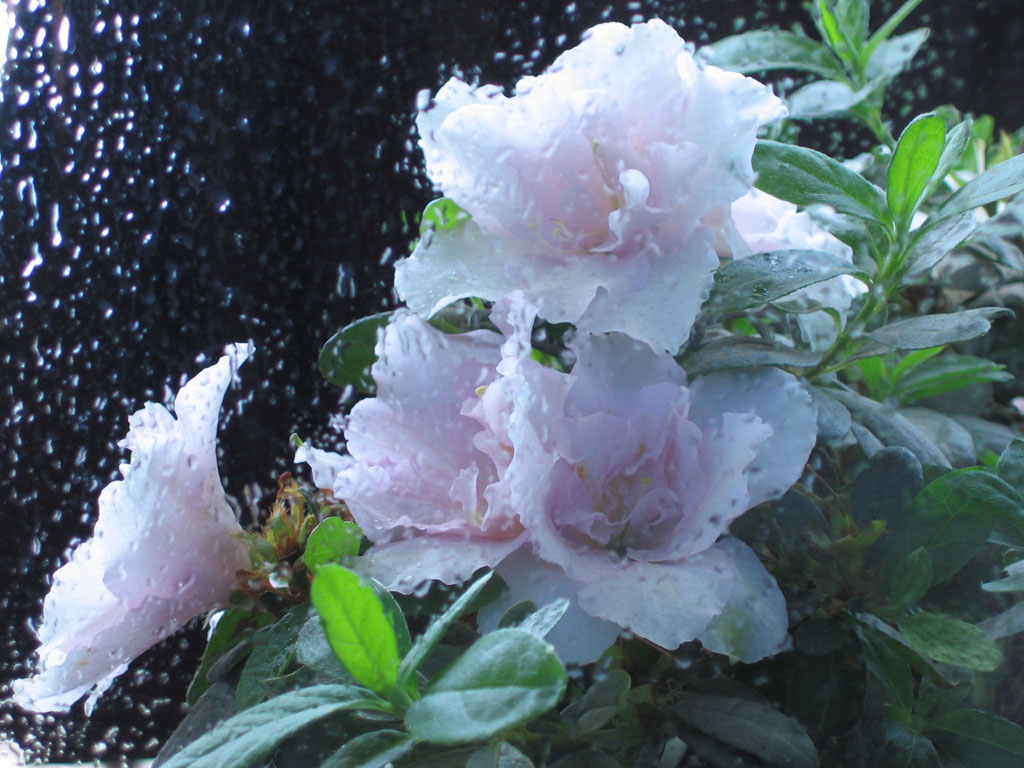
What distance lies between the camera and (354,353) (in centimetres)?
30

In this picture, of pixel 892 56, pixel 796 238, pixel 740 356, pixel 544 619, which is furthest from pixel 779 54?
pixel 544 619

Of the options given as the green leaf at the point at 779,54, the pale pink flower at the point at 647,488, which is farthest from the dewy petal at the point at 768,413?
the green leaf at the point at 779,54

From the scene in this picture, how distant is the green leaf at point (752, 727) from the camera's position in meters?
0.22

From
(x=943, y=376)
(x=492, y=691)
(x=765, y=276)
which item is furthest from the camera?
(x=943, y=376)

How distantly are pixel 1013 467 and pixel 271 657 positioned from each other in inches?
8.5

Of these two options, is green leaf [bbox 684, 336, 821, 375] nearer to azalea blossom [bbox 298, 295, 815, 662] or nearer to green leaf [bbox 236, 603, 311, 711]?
azalea blossom [bbox 298, 295, 815, 662]

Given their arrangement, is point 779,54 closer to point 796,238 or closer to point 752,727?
point 796,238

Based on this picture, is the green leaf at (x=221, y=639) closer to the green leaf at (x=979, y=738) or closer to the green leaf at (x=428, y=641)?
the green leaf at (x=428, y=641)

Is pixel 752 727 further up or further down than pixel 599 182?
further down

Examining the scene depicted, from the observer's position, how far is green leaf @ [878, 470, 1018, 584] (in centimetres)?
24

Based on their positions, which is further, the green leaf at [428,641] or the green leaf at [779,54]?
the green leaf at [779,54]

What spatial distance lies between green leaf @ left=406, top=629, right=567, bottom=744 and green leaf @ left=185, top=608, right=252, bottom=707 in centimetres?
12

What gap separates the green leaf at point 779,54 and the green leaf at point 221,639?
375mm

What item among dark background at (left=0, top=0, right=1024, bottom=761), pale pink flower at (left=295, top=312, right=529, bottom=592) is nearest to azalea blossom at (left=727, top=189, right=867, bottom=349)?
pale pink flower at (left=295, top=312, right=529, bottom=592)
